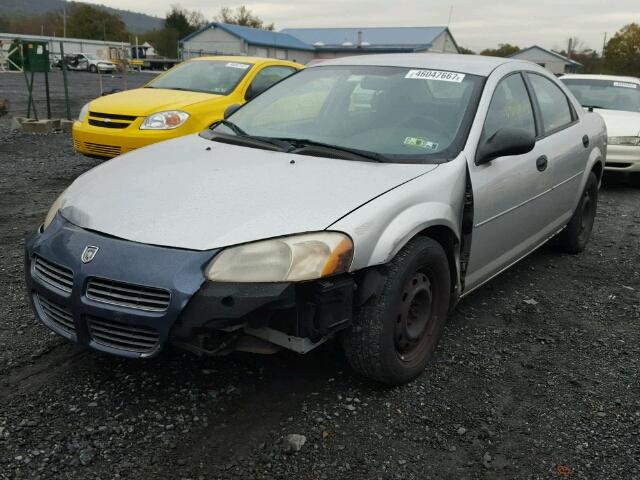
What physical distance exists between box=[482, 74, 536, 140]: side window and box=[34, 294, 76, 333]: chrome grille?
91.2 inches

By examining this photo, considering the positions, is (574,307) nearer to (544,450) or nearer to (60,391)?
(544,450)

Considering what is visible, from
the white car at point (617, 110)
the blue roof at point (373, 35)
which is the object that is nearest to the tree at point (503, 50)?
the blue roof at point (373, 35)

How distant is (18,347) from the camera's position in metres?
3.30

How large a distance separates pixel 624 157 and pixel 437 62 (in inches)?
215

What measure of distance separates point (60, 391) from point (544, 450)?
7.14 ft

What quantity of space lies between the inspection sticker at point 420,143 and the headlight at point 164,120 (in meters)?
4.44

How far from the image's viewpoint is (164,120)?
7.20 meters

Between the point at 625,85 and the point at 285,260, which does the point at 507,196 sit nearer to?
the point at 285,260

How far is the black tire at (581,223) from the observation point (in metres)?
5.17

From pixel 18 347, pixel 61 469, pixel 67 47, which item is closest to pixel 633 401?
pixel 61 469

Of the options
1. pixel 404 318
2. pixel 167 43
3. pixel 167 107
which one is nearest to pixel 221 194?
pixel 404 318

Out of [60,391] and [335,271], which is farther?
[60,391]

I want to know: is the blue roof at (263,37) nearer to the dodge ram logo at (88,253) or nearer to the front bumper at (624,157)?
the front bumper at (624,157)

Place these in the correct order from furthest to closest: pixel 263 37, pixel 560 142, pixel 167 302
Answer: pixel 263 37
pixel 560 142
pixel 167 302
